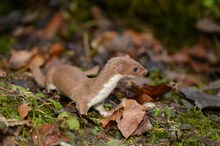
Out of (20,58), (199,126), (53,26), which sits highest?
(199,126)

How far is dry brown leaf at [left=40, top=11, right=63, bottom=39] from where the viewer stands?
23.8 feet

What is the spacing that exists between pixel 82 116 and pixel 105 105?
0.54 metres

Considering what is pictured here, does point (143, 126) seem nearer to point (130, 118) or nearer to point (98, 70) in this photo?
point (130, 118)

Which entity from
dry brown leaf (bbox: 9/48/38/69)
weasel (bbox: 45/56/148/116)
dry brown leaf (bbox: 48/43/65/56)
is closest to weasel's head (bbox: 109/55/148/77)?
weasel (bbox: 45/56/148/116)

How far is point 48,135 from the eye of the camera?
338 cm

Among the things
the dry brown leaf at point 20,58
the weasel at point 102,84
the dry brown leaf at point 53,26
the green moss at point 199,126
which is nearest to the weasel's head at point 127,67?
the weasel at point 102,84

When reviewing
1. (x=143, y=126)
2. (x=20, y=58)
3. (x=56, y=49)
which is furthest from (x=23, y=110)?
(x=56, y=49)

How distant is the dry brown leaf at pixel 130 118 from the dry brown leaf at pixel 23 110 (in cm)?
73

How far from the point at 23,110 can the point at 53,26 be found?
3933 mm

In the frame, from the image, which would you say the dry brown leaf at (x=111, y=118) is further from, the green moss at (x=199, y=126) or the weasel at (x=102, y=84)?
the green moss at (x=199, y=126)

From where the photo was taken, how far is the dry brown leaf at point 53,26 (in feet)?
23.8

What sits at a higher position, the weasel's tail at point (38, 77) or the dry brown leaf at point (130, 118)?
the dry brown leaf at point (130, 118)

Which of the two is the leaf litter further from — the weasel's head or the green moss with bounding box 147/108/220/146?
the weasel's head

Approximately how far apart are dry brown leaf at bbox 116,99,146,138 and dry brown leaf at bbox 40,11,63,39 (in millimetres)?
3506
